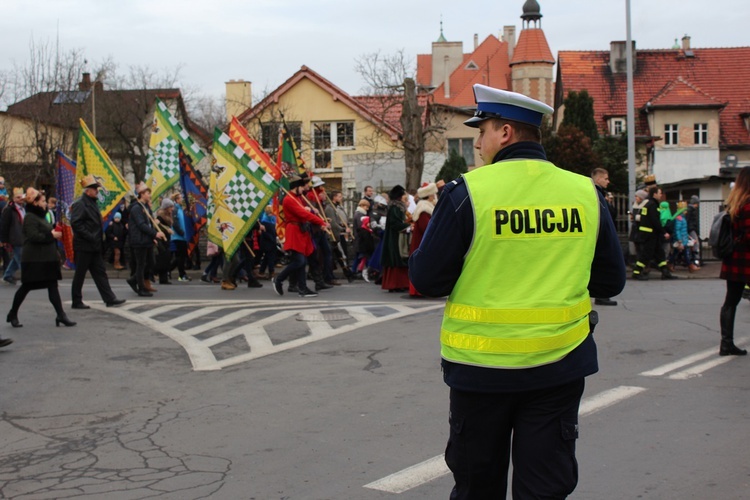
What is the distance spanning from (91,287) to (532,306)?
50.0ft

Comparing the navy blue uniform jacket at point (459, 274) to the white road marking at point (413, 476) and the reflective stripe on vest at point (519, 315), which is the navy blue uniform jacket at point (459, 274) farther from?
the white road marking at point (413, 476)

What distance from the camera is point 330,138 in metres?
48.9

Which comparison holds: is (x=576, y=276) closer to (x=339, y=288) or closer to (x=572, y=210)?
(x=572, y=210)

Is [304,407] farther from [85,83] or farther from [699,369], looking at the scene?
[85,83]

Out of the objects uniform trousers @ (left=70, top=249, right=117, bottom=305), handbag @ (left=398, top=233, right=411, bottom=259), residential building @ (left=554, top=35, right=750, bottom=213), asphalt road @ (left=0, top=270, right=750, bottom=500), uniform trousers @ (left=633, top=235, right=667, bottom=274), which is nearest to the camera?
asphalt road @ (left=0, top=270, right=750, bottom=500)

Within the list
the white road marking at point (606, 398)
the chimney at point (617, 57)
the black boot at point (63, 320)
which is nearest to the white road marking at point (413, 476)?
the white road marking at point (606, 398)

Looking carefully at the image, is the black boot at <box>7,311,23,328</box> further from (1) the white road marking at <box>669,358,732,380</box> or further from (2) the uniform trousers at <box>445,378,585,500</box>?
(2) the uniform trousers at <box>445,378,585,500</box>

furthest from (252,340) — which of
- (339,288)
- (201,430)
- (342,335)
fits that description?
(339,288)

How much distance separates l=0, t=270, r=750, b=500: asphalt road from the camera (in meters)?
5.41

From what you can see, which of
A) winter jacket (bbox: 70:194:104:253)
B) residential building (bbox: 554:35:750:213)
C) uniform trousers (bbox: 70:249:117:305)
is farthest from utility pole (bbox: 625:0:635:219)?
residential building (bbox: 554:35:750:213)

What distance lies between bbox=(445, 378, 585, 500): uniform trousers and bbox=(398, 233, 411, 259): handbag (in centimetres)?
1217

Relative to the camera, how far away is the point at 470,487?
3.38 metres

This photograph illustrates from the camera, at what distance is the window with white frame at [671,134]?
165 feet

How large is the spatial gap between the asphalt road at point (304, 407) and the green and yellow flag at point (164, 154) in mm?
5588
